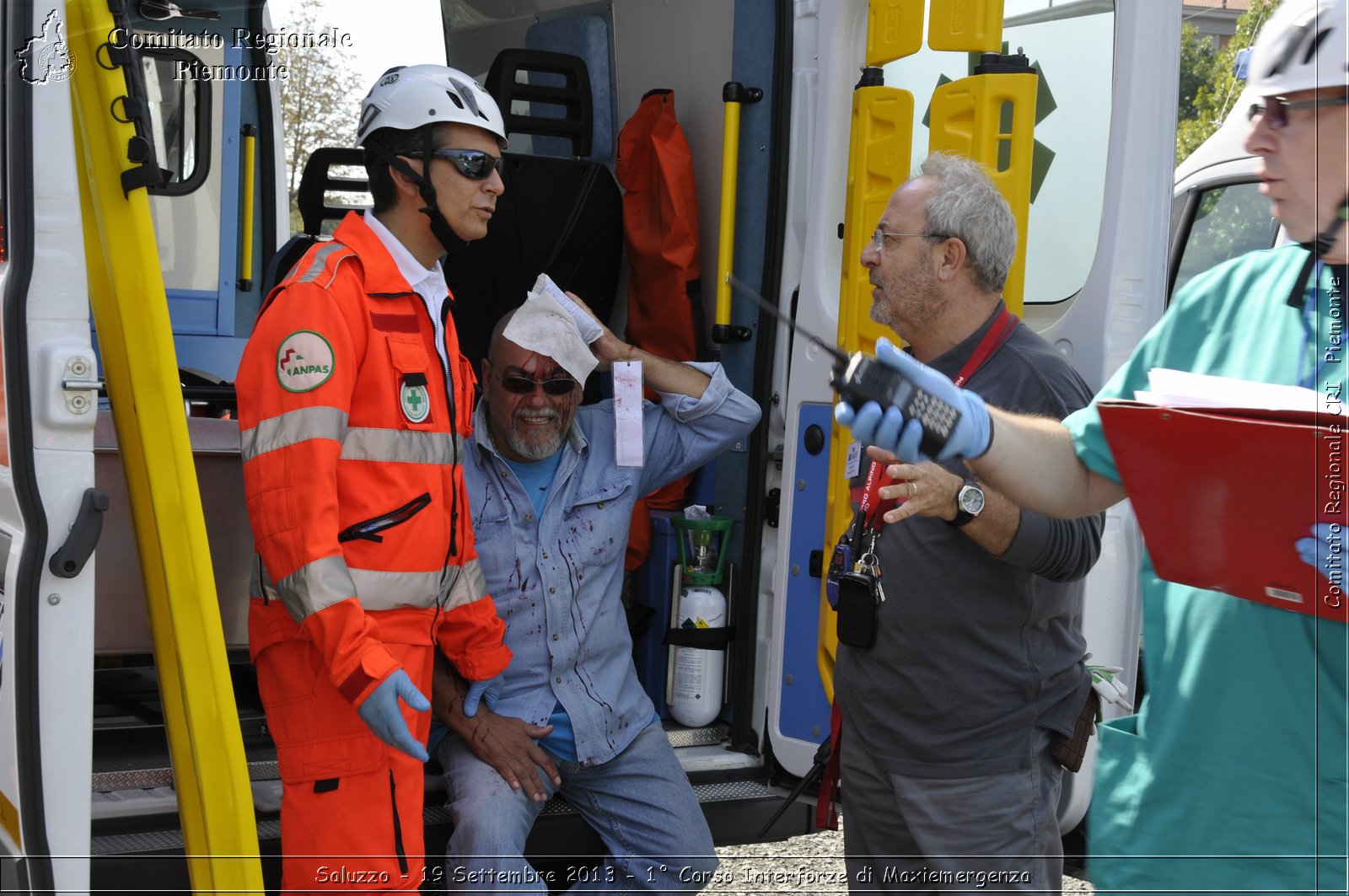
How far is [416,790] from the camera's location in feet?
8.50

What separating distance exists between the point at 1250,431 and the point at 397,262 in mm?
1802

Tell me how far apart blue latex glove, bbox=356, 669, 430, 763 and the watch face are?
990 mm

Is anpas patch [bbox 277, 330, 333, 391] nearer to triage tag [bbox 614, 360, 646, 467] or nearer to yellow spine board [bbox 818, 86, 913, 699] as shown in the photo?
triage tag [bbox 614, 360, 646, 467]

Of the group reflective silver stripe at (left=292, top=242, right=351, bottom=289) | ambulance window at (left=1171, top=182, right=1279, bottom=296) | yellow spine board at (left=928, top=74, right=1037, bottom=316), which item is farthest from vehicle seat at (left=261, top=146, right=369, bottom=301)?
ambulance window at (left=1171, top=182, right=1279, bottom=296)

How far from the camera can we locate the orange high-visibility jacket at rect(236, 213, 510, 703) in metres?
2.32

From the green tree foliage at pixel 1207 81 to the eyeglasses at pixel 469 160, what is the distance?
1585 millimetres

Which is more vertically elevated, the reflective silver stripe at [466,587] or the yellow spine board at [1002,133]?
the yellow spine board at [1002,133]

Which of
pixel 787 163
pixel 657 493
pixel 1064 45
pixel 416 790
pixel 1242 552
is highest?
pixel 1064 45

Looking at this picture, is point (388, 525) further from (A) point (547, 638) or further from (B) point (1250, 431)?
(B) point (1250, 431)

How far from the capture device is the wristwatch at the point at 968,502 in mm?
2158

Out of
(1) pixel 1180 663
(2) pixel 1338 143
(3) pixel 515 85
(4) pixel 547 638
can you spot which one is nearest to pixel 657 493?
(4) pixel 547 638

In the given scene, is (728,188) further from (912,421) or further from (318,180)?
(912,421)

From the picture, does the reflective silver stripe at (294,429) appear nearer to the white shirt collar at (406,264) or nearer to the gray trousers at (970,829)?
the white shirt collar at (406,264)

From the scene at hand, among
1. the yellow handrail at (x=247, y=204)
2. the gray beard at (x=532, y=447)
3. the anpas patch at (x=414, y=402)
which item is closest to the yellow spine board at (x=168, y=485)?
the anpas patch at (x=414, y=402)
